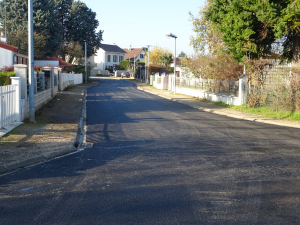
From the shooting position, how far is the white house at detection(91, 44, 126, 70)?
95.3m

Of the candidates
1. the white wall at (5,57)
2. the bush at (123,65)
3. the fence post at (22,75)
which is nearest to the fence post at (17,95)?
the fence post at (22,75)

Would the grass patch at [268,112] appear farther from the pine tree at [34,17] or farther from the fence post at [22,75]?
the pine tree at [34,17]

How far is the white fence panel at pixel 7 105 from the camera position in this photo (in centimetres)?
1031

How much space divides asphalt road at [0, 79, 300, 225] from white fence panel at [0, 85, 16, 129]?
112 inches

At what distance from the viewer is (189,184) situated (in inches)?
236

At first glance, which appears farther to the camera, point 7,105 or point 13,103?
point 13,103

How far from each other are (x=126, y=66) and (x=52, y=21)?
41.6 meters

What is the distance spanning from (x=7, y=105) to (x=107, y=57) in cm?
8716

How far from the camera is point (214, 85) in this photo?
83.3 feet

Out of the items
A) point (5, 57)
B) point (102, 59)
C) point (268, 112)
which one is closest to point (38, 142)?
point (268, 112)

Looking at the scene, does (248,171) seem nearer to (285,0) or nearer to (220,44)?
(285,0)

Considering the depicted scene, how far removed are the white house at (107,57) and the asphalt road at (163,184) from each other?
285ft

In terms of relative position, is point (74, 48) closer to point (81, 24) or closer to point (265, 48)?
point (81, 24)

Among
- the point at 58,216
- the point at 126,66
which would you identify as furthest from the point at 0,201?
the point at 126,66
